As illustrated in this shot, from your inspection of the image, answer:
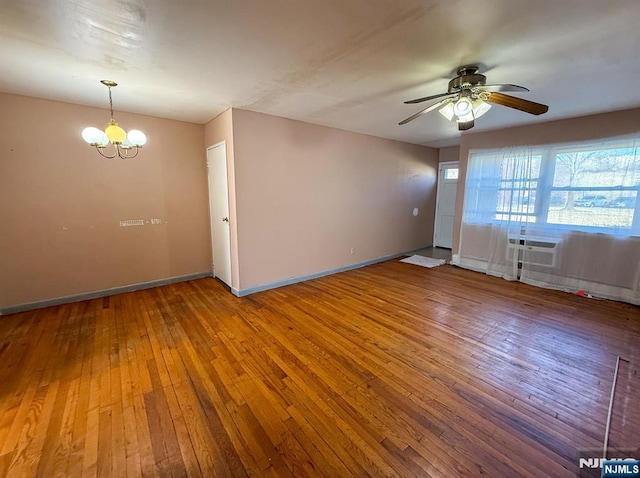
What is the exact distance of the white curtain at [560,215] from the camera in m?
3.52

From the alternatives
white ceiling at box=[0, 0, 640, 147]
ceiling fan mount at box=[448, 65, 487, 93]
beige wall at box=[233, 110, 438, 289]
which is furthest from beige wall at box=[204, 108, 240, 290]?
ceiling fan mount at box=[448, 65, 487, 93]

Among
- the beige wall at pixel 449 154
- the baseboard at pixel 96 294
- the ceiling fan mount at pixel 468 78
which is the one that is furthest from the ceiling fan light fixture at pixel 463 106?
the beige wall at pixel 449 154

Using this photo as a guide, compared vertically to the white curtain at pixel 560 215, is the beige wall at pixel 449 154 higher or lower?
higher

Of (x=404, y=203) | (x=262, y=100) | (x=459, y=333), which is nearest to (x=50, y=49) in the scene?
(x=262, y=100)

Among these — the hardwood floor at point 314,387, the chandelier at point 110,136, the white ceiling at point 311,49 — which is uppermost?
the white ceiling at point 311,49

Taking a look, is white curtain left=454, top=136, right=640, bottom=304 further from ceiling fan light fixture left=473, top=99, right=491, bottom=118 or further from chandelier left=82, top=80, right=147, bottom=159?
chandelier left=82, top=80, right=147, bottom=159

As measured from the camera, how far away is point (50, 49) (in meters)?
2.03

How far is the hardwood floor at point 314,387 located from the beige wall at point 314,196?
94cm

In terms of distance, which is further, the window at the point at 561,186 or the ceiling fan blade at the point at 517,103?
the window at the point at 561,186

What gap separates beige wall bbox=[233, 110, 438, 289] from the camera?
3705mm

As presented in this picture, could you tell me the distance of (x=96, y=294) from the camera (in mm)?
3693

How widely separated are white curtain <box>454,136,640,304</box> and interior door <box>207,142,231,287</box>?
4269 millimetres

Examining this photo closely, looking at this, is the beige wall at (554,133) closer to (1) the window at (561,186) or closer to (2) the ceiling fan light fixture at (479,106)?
(1) the window at (561,186)

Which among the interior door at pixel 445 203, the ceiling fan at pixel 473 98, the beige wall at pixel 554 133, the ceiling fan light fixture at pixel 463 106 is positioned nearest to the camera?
the ceiling fan at pixel 473 98
